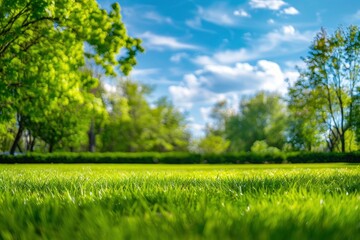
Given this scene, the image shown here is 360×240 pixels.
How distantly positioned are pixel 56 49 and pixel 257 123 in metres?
62.1

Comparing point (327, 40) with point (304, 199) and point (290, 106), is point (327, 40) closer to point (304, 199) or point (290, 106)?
point (290, 106)

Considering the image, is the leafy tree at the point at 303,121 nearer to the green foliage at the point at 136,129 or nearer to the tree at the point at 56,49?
the green foliage at the point at 136,129

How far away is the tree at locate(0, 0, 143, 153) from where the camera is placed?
18781 millimetres

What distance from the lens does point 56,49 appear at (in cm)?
1959

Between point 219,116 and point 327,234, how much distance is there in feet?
258

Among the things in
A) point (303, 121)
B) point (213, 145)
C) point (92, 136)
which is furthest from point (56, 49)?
point (213, 145)

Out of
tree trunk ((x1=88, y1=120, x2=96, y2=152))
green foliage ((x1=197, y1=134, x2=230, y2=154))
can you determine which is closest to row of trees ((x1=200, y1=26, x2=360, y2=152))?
green foliage ((x1=197, y1=134, x2=230, y2=154))

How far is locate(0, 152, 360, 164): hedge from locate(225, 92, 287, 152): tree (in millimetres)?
35178

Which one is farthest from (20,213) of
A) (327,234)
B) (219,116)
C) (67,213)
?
(219,116)

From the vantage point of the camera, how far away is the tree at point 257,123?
7494cm

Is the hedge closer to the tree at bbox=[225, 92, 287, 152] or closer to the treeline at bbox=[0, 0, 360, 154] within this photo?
the treeline at bbox=[0, 0, 360, 154]

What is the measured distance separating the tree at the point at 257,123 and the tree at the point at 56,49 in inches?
2267

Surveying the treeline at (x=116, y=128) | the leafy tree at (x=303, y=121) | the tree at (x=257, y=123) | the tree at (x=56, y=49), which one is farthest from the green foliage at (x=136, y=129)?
the tree at (x=56, y=49)

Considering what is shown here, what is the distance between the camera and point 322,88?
170ft
